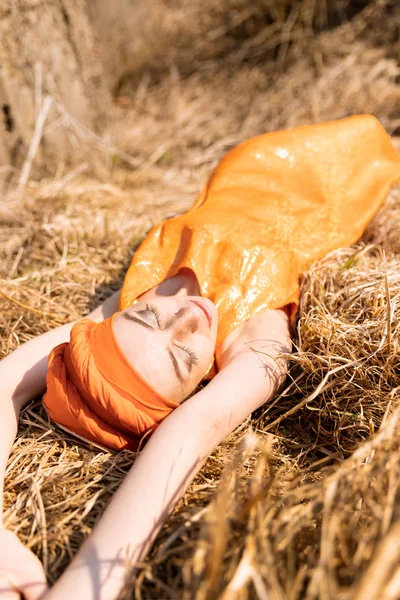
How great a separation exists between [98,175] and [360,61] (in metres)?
2.54

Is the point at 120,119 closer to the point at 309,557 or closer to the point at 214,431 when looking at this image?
the point at 214,431

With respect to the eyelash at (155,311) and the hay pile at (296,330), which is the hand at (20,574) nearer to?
A: the hay pile at (296,330)

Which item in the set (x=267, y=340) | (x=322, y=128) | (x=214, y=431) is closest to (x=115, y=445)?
(x=214, y=431)

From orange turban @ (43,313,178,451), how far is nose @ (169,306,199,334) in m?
0.26

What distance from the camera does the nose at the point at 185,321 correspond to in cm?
228

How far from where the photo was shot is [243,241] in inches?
114

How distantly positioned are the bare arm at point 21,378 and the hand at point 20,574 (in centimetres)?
49

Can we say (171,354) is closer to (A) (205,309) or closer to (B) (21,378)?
(A) (205,309)

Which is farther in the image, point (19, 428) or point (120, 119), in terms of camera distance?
point (120, 119)

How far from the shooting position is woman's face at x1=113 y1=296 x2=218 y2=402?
7.11 ft

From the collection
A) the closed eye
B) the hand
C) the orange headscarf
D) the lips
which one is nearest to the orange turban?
the orange headscarf

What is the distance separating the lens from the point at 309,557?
5.61ft

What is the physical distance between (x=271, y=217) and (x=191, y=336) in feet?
3.50

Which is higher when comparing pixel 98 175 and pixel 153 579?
pixel 98 175
